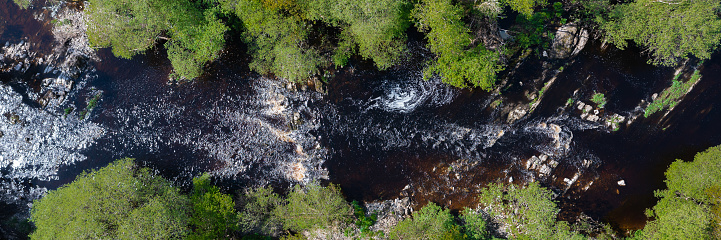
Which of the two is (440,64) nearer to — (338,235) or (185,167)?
(338,235)

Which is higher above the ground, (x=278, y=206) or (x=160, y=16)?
(x=160, y=16)

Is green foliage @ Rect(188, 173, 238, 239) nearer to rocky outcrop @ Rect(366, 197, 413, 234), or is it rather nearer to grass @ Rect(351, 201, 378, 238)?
grass @ Rect(351, 201, 378, 238)

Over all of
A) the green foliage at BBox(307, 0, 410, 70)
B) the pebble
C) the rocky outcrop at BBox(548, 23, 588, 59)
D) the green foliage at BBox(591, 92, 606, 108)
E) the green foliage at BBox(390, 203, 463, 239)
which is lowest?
the green foliage at BBox(390, 203, 463, 239)

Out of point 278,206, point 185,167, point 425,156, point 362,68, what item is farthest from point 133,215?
point 425,156

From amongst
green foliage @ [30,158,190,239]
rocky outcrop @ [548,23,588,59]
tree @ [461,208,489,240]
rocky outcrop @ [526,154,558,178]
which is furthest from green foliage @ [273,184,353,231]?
rocky outcrop @ [548,23,588,59]

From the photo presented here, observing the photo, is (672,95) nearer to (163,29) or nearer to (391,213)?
(391,213)

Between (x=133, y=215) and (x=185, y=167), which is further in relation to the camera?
(x=185, y=167)

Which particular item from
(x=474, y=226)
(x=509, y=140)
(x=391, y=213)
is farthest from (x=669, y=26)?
(x=391, y=213)
